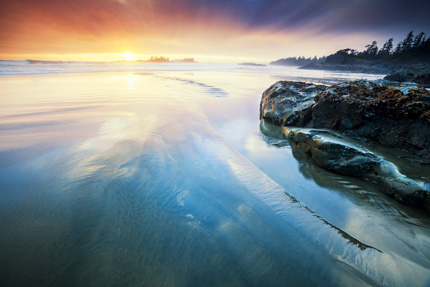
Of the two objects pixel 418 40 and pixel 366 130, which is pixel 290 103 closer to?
pixel 366 130

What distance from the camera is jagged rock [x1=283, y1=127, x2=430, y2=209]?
7.02 ft

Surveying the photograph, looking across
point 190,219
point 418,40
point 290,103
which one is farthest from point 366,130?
point 418,40

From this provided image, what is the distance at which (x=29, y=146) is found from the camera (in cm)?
339

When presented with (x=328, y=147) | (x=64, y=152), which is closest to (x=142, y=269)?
(x=64, y=152)

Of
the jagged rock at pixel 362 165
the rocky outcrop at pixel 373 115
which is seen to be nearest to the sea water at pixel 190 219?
the jagged rock at pixel 362 165

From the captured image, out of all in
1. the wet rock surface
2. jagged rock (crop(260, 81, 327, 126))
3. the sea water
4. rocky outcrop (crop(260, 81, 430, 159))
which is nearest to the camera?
the sea water

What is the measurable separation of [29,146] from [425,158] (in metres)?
7.18

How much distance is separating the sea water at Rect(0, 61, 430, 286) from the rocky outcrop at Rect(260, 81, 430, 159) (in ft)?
4.90

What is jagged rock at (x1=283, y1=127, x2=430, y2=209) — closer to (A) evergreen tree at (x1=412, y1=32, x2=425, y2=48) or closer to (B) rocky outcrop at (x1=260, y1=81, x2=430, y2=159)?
(B) rocky outcrop at (x1=260, y1=81, x2=430, y2=159)

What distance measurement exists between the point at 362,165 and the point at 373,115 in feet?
5.48

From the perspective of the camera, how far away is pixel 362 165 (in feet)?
8.78

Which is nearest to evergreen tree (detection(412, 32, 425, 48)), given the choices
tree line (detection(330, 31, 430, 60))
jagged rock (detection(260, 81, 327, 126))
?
tree line (detection(330, 31, 430, 60))

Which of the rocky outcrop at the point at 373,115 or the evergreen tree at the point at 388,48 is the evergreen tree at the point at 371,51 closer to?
the evergreen tree at the point at 388,48

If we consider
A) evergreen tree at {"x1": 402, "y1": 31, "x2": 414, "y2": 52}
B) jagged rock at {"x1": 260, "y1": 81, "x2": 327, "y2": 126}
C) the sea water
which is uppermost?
evergreen tree at {"x1": 402, "y1": 31, "x2": 414, "y2": 52}
